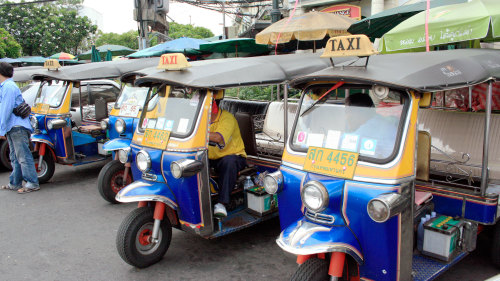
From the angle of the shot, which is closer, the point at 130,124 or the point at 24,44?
the point at 130,124

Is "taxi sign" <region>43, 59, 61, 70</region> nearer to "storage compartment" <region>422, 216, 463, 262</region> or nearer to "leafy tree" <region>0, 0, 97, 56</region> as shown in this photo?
"storage compartment" <region>422, 216, 463, 262</region>

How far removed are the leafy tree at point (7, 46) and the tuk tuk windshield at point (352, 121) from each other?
2384 cm

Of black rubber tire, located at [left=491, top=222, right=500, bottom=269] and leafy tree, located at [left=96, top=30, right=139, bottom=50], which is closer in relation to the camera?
black rubber tire, located at [left=491, top=222, right=500, bottom=269]

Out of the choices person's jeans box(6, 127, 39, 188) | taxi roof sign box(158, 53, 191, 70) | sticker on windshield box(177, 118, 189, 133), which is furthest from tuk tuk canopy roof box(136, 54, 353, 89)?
person's jeans box(6, 127, 39, 188)

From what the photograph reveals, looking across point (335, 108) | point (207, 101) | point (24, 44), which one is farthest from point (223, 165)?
point (24, 44)

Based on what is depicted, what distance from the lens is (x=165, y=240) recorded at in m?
Result: 4.25

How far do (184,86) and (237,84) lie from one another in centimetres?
54

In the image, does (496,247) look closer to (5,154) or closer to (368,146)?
(368,146)

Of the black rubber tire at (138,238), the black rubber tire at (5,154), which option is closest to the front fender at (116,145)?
the black rubber tire at (138,238)

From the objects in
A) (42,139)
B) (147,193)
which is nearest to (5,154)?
(42,139)

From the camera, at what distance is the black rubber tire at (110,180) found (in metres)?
6.18

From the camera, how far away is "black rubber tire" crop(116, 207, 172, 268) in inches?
155

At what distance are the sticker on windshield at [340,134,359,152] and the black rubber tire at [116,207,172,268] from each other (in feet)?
6.71

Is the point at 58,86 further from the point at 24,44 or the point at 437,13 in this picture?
the point at 24,44
